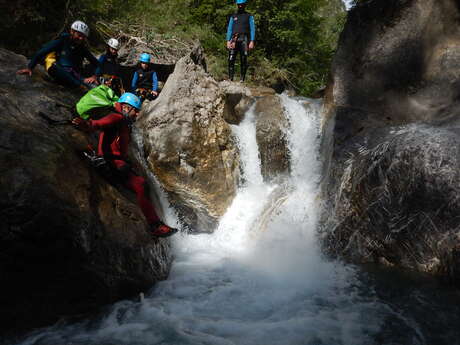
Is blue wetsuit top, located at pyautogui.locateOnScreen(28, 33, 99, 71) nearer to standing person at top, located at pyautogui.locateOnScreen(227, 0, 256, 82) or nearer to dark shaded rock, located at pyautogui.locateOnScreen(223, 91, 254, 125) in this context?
dark shaded rock, located at pyautogui.locateOnScreen(223, 91, 254, 125)

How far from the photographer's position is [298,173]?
26.3 ft

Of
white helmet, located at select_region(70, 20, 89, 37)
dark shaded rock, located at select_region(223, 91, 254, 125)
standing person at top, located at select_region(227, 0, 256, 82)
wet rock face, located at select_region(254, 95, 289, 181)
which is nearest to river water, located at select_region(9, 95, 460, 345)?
wet rock face, located at select_region(254, 95, 289, 181)

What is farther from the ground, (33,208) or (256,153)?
(256,153)

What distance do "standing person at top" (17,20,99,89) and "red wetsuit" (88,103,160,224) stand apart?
1812mm

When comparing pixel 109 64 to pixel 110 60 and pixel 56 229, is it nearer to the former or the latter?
pixel 110 60

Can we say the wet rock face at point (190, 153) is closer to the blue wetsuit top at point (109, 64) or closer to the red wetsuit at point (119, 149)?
the blue wetsuit top at point (109, 64)

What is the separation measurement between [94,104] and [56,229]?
6.22 ft

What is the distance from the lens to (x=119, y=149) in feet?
16.1

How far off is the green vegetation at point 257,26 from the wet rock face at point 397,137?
610cm

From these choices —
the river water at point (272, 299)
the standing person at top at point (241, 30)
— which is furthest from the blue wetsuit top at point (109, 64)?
the river water at point (272, 299)

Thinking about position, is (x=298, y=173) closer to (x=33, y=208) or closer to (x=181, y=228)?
(x=181, y=228)

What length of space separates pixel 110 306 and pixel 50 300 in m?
0.74

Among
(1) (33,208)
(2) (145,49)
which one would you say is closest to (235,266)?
(1) (33,208)

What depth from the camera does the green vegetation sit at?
11.4 meters
